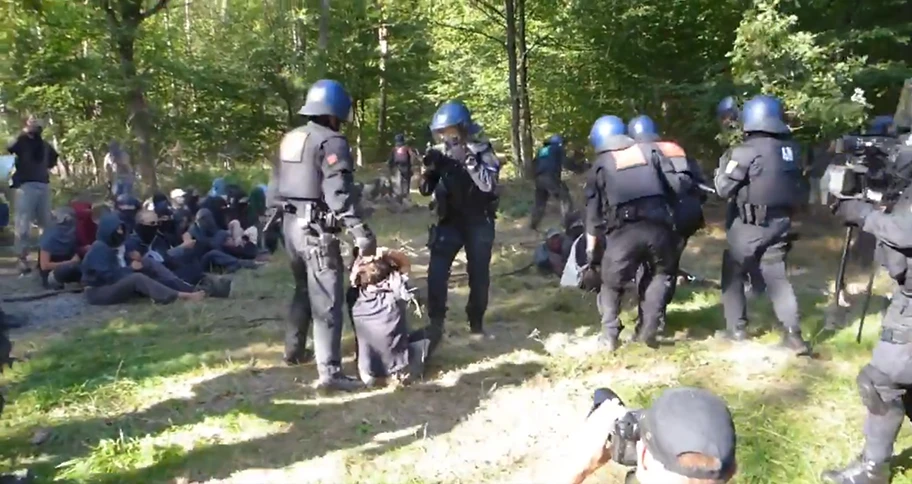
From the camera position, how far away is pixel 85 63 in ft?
49.6

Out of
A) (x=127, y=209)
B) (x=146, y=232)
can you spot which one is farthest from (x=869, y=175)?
(x=127, y=209)

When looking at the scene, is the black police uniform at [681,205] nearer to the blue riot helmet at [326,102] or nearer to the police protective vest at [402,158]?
the blue riot helmet at [326,102]

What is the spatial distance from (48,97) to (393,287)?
14670 millimetres

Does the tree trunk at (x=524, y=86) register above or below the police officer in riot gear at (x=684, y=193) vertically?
above

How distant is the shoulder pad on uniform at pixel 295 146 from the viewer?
5.31 meters

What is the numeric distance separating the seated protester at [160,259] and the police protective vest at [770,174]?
A: 5.35 metres

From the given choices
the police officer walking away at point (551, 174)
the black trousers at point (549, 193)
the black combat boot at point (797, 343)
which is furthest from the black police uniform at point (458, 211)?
the police officer walking away at point (551, 174)

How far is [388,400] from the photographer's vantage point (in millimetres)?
5441

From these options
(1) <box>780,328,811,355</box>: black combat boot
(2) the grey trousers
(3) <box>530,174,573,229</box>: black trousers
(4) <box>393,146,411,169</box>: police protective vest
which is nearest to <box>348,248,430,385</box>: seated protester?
(1) <box>780,328,811,355</box>: black combat boot

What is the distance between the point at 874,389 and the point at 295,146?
3.64 m

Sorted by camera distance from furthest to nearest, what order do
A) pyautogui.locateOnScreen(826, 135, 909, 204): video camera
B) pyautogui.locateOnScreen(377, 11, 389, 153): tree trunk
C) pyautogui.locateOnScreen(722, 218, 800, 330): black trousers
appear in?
pyautogui.locateOnScreen(377, 11, 389, 153): tree trunk
pyautogui.locateOnScreen(722, 218, 800, 330): black trousers
pyautogui.locateOnScreen(826, 135, 909, 204): video camera

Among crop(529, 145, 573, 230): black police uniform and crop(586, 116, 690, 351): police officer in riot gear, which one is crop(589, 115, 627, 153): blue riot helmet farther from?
crop(529, 145, 573, 230): black police uniform

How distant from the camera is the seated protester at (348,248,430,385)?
18.5ft

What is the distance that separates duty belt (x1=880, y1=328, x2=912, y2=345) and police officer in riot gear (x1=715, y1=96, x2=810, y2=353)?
2.19m
